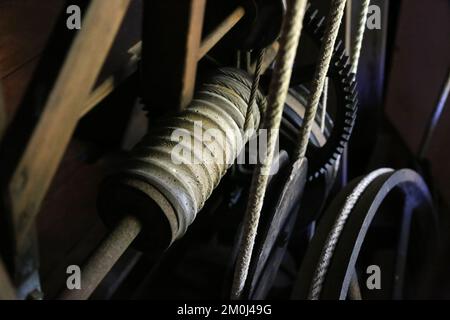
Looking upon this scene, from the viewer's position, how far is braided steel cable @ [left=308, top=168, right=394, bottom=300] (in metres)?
0.86

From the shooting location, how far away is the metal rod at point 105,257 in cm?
64

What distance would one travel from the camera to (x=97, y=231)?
56.5 inches

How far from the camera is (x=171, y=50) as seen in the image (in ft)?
2.47

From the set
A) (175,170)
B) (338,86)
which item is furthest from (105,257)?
(338,86)

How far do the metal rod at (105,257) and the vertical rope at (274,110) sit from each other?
0.16m

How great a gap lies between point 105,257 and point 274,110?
0.27 meters

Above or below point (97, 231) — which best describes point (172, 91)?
above

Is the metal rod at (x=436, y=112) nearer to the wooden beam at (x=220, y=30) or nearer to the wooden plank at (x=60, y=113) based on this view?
the wooden beam at (x=220, y=30)

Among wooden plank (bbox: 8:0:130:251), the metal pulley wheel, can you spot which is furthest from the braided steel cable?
wooden plank (bbox: 8:0:130:251)

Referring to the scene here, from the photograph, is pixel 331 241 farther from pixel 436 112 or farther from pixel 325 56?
pixel 436 112

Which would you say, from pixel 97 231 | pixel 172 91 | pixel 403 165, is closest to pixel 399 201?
pixel 403 165
